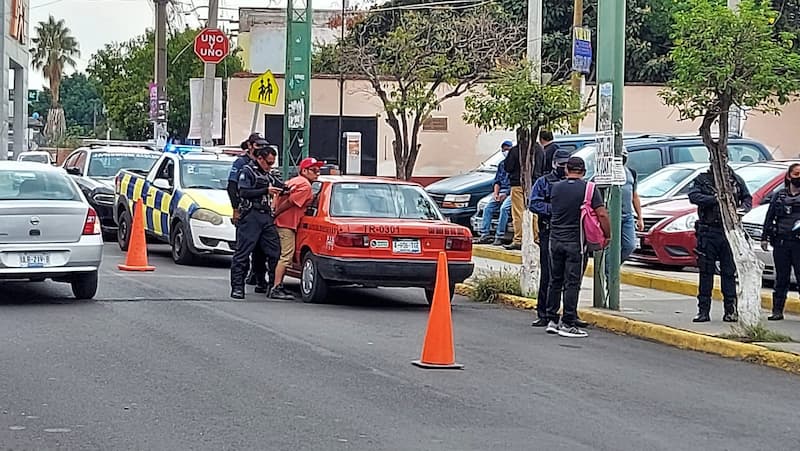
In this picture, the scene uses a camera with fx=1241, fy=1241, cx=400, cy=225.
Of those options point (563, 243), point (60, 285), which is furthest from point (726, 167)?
point (60, 285)

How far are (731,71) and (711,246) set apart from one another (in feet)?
6.47

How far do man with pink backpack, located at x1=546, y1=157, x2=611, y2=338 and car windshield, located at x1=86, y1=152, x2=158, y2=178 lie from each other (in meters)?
12.6

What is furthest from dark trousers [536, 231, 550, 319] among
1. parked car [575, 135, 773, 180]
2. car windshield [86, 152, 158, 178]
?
car windshield [86, 152, 158, 178]

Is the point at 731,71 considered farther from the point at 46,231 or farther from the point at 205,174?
the point at 205,174

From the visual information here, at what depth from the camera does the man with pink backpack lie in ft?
39.2

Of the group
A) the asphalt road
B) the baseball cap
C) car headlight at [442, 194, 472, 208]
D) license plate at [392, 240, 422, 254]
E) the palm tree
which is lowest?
the asphalt road

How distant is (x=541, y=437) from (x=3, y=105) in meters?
35.2

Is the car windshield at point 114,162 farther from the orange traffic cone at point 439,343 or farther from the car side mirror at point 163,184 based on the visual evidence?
the orange traffic cone at point 439,343

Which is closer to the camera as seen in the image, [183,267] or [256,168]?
[256,168]

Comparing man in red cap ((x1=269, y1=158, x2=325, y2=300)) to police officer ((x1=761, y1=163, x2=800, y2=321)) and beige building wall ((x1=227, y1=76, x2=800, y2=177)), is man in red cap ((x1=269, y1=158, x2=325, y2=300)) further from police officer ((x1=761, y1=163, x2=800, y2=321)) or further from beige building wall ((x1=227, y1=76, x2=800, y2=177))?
beige building wall ((x1=227, y1=76, x2=800, y2=177))

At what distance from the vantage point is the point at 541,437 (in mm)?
7562

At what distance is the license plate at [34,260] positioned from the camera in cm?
1263

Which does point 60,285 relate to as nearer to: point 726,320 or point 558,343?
point 558,343

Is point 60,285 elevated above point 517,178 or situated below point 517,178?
below
